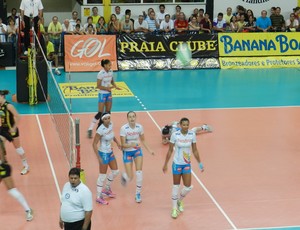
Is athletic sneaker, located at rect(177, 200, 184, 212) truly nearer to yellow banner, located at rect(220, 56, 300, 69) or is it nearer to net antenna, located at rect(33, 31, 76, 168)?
net antenna, located at rect(33, 31, 76, 168)

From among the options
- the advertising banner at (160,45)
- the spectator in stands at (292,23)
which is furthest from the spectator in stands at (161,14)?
the spectator in stands at (292,23)

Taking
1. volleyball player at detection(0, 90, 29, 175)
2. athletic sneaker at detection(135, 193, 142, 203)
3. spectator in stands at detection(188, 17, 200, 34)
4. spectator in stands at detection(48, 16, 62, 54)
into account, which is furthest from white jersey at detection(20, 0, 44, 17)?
athletic sneaker at detection(135, 193, 142, 203)

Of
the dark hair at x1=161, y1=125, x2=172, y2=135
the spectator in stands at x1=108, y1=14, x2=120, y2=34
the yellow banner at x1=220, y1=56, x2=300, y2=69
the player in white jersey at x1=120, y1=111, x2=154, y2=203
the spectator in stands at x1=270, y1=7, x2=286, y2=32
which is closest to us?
the player in white jersey at x1=120, y1=111, x2=154, y2=203

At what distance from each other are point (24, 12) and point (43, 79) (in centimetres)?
238

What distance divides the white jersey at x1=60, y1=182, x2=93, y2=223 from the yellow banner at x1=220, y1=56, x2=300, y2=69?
18.4 metres

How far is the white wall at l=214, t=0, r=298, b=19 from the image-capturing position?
31.4m

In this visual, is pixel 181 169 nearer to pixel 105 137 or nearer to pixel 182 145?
pixel 182 145

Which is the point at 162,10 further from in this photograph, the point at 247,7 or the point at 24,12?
the point at 24,12

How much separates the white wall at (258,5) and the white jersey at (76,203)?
76.9ft

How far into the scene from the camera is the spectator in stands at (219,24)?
29094 mm

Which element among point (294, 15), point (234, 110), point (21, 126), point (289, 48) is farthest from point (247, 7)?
point (21, 126)

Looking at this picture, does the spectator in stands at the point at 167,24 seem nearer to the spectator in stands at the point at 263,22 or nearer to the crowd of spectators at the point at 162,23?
the crowd of spectators at the point at 162,23

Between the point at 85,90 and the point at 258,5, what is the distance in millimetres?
13060

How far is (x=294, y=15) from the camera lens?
30.2 meters
